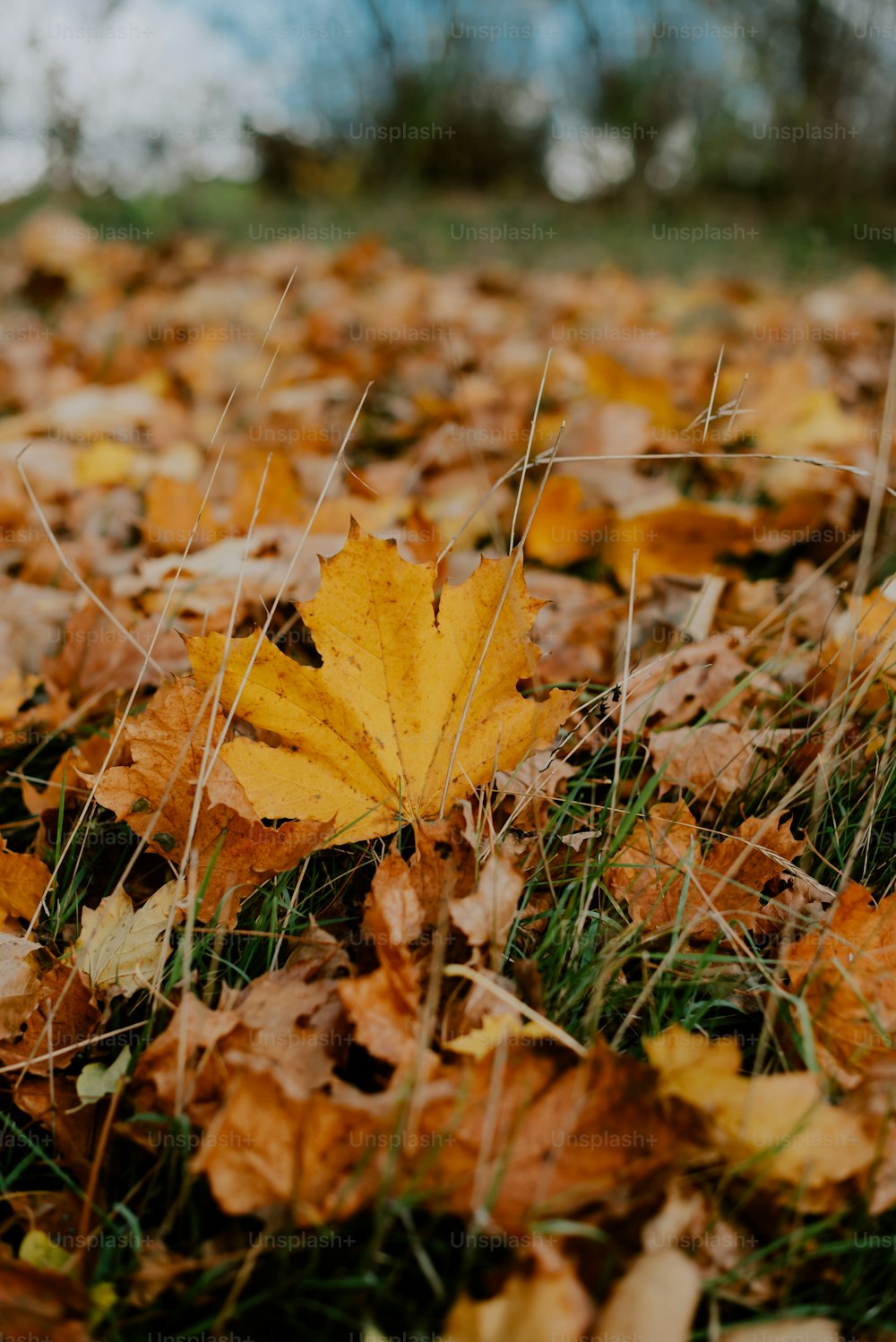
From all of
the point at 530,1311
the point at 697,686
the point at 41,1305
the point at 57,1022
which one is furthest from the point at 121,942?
the point at 697,686

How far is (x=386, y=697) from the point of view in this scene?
113 cm

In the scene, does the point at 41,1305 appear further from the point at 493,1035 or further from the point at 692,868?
the point at 692,868

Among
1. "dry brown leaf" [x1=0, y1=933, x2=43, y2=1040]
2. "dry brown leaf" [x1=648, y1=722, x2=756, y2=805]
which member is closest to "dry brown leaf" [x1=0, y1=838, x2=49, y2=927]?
"dry brown leaf" [x1=0, y1=933, x2=43, y2=1040]

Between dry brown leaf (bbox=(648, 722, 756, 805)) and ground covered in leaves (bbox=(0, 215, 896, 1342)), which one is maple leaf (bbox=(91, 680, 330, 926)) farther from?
dry brown leaf (bbox=(648, 722, 756, 805))

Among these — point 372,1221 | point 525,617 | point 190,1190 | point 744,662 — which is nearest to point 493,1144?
A: point 372,1221

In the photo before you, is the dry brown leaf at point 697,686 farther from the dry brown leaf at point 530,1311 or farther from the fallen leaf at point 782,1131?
the dry brown leaf at point 530,1311

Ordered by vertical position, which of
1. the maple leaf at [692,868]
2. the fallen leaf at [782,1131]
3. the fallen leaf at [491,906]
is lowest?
the maple leaf at [692,868]

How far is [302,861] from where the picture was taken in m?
1.11

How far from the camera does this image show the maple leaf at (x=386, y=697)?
1087 mm

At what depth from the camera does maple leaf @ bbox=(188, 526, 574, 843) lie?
1087 millimetres

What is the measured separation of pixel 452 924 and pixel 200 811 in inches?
12.9

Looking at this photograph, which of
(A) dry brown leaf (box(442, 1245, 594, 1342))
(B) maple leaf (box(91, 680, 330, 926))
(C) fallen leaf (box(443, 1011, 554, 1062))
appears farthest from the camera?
(B) maple leaf (box(91, 680, 330, 926))

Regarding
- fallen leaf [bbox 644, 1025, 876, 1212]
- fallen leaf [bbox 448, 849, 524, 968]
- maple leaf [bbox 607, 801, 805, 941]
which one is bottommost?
maple leaf [bbox 607, 801, 805, 941]

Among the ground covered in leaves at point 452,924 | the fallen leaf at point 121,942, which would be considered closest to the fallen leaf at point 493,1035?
the ground covered in leaves at point 452,924
